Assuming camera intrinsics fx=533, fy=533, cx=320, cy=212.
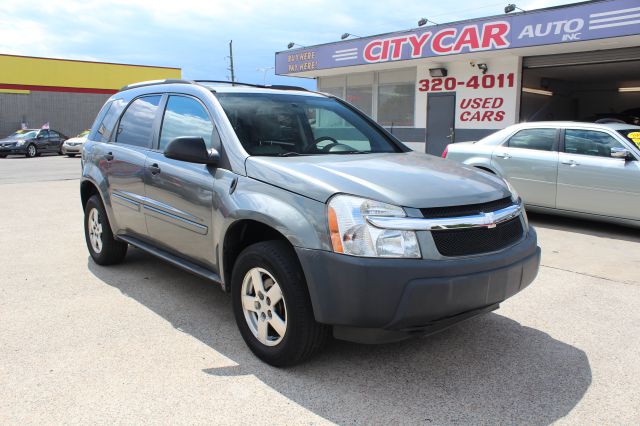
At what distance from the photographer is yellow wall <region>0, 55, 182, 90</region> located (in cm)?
3425

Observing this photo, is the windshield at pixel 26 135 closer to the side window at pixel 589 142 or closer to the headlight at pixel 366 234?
the side window at pixel 589 142

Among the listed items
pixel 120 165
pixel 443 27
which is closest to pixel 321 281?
pixel 120 165

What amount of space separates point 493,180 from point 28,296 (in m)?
3.94

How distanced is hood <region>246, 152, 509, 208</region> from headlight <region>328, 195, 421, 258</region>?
0.22 feet

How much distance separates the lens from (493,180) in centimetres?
363

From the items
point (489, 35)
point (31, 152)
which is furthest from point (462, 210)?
point (31, 152)

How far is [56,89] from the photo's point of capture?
36156mm

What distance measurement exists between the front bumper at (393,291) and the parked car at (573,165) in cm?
506

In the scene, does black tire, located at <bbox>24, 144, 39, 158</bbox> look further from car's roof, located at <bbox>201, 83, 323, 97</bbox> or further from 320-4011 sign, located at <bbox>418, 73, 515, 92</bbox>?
car's roof, located at <bbox>201, 83, 323, 97</bbox>

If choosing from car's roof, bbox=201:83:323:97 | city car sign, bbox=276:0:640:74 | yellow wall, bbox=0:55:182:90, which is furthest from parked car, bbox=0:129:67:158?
car's roof, bbox=201:83:323:97

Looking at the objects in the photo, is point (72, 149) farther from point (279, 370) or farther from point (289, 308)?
point (289, 308)

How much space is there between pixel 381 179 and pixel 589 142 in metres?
5.64

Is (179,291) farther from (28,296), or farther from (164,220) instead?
(28,296)

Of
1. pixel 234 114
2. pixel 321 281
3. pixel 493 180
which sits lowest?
pixel 321 281
